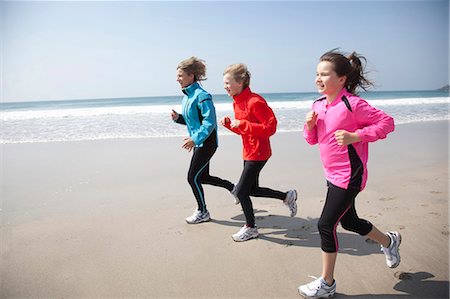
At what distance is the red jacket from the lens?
306 centimetres

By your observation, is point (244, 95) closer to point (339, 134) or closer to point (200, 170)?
point (200, 170)

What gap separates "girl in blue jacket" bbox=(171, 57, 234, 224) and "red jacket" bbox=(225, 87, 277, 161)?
0.39 meters

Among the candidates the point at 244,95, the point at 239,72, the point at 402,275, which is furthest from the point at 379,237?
the point at 239,72

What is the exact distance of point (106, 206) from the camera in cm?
430

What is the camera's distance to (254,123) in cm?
309

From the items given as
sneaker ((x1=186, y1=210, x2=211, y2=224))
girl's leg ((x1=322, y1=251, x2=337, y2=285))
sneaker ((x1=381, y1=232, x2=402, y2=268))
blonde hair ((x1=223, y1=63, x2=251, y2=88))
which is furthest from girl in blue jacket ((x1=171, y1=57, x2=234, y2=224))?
sneaker ((x1=381, y1=232, x2=402, y2=268))

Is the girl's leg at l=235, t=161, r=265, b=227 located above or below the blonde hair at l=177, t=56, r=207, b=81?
below

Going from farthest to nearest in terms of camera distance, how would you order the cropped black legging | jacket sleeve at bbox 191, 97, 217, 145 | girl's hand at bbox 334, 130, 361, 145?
jacket sleeve at bbox 191, 97, 217, 145, the cropped black legging, girl's hand at bbox 334, 130, 361, 145

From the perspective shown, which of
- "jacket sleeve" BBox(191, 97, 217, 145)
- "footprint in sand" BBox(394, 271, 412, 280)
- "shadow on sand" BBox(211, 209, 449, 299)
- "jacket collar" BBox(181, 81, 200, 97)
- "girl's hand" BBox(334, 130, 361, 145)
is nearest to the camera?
"girl's hand" BBox(334, 130, 361, 145)

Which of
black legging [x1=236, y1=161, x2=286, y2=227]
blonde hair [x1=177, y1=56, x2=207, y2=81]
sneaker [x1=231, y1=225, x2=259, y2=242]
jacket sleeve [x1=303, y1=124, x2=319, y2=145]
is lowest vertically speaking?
sneaker [x1=231, y1=225, x2=259, y2=242]

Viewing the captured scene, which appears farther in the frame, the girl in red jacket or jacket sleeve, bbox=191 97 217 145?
jacket sleeve, bbox=191 97 217 145

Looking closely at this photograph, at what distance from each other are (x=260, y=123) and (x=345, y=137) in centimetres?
119

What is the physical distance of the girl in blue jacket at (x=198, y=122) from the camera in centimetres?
353

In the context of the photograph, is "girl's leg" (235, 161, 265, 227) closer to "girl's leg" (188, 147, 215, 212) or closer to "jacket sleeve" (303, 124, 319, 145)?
"girl's leg" (188, 147, 215, 212)
